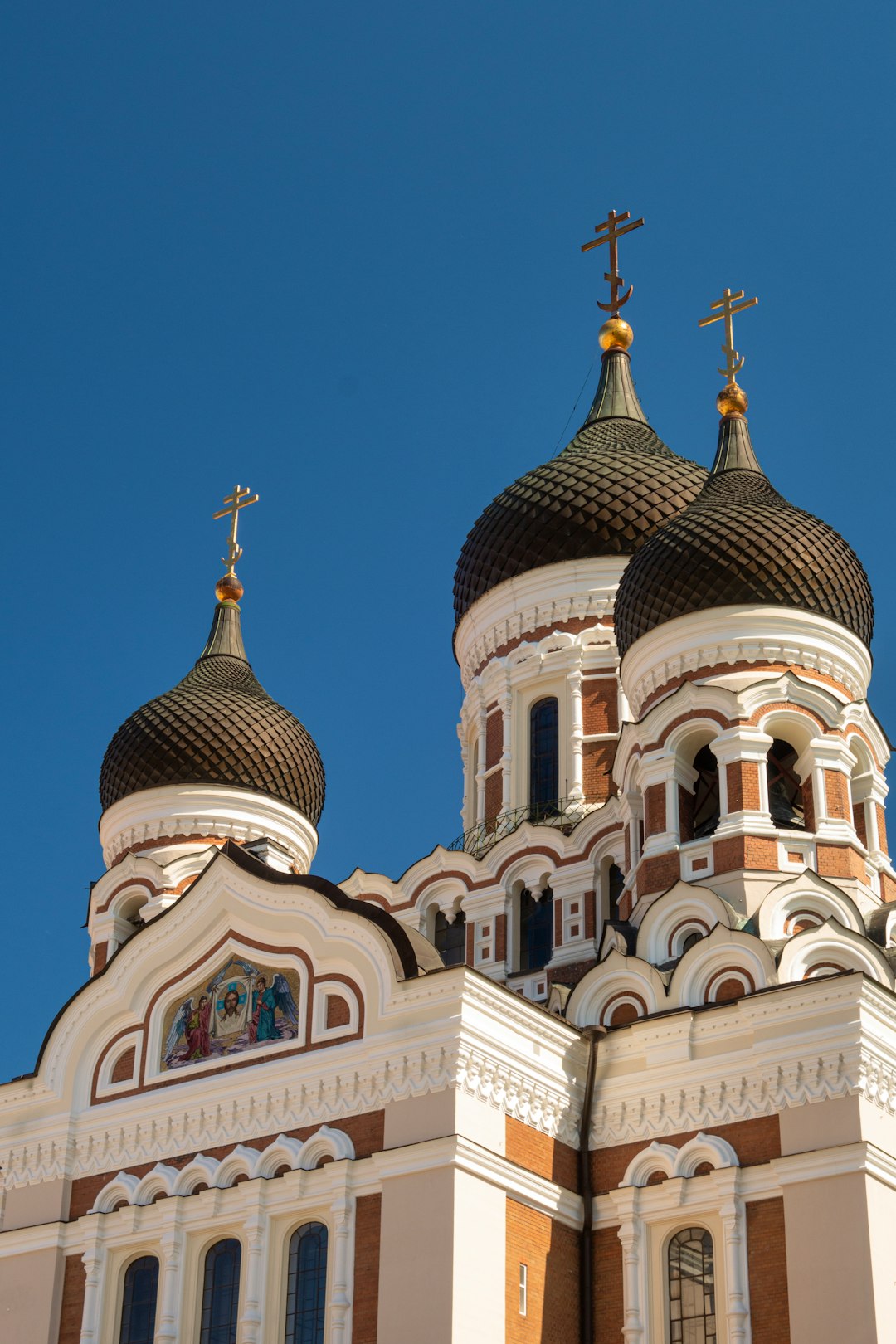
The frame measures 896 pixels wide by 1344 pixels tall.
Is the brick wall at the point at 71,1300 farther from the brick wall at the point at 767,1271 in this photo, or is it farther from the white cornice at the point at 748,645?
the white cornice at the point at 748,645

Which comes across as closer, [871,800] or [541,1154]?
[541,1154]

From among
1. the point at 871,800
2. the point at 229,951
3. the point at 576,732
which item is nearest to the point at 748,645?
the point at 871,800

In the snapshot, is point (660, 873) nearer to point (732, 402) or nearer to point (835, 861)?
point (835, 861)

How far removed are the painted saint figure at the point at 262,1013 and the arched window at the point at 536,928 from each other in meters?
3.75

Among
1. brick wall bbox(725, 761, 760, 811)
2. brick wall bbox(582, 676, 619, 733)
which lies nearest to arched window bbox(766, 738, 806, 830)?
brick wall bbox(725, 761, 760, 811)

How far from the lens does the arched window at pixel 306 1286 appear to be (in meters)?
14.2

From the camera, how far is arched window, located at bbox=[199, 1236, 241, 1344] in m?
14.6

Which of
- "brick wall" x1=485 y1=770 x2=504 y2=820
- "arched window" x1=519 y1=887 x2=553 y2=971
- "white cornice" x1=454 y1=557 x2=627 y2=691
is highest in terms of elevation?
"white cornice" x1=454 y1=557 x2=627 y2=691

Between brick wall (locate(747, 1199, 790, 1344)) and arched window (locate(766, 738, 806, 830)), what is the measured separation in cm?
424

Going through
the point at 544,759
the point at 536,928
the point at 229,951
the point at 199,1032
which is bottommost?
the point at 199,1032

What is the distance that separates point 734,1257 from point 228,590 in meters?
11.8

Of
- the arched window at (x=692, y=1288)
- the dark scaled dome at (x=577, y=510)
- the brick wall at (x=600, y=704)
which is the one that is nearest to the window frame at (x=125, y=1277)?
the arched window at (x=692, y=1288)

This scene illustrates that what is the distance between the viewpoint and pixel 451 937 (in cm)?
1973

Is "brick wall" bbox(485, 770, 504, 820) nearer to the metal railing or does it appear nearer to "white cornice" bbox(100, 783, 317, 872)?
the metal railing
